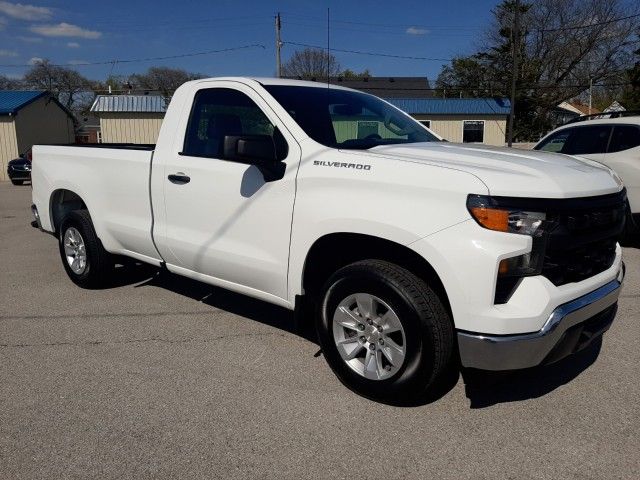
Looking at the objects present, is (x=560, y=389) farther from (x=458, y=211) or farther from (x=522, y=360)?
(x=458, y=211)

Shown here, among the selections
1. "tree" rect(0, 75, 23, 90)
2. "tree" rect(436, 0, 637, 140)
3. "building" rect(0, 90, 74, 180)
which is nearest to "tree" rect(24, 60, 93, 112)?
"tree" rect(0, 75, 23, 90)

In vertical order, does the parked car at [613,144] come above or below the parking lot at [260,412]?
above

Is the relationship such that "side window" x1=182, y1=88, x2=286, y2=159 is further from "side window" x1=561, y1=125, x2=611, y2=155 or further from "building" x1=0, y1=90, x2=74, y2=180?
"building" x1=0, y1=90, x2=74, y2=180

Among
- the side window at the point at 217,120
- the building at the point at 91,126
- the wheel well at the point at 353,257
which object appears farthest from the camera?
the building at the point at 91,126

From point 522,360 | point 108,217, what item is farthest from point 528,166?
point 108,217

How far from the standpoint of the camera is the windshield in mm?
3844

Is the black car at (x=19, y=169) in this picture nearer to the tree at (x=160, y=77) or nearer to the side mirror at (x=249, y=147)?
the side mirror at (x=249, y=147)

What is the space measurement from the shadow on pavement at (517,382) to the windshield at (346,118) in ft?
5.55

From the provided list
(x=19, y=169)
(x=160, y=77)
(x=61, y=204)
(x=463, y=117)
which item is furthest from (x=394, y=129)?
(x=160, y=77)

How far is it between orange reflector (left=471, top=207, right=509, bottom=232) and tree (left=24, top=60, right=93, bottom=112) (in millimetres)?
69391

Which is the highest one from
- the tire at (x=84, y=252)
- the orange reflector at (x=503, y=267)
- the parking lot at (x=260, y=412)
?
the orange reflector at (x=503, y=267)

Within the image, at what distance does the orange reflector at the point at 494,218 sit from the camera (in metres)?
2.74

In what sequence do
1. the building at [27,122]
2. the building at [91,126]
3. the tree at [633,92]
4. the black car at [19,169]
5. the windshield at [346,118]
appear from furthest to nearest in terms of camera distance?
the building at [91,126] → the tree at [633,92] → the building at [27,122] → the black car at [19,169] → the windshield at [346,118]

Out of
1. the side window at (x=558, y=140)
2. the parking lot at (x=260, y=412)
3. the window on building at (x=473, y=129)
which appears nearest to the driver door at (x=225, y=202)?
the parking lot at (x=260, y=412)
